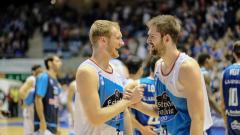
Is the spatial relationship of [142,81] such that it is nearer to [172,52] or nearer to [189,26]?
[172,52]

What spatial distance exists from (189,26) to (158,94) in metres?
16.8

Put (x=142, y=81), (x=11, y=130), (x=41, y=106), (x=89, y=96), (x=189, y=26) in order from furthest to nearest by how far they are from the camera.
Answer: (x=189, y=26) < (x=11, y=130) < (x=41, y=106) < (x=142, y=81) < (x=89, y=96)

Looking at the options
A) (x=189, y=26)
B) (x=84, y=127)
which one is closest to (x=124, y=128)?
(x=84, y=127)

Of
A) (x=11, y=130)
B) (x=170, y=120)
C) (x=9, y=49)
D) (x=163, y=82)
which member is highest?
(x=163, y=82)

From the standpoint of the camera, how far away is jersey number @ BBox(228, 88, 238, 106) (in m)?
6.93

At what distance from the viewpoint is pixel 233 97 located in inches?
274

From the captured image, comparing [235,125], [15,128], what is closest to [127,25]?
[15,128]

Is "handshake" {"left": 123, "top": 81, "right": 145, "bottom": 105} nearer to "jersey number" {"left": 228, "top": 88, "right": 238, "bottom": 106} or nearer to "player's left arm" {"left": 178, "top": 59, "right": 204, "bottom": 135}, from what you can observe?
"player's left arm" {"left": 178, "top": 59, "right": 204, "bottom": 135}

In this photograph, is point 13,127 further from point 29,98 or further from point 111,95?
point 111,95

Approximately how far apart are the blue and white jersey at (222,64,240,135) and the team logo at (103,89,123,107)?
274 centimetres

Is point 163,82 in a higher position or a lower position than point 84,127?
higher

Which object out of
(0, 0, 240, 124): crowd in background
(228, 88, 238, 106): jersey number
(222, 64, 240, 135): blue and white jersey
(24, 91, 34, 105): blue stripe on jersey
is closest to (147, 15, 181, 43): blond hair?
(222, 64, 240, 135): blue and white jersey

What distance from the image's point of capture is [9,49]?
2475cm

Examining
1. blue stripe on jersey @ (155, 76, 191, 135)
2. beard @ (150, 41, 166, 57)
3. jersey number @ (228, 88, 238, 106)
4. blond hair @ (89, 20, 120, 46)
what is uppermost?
blond hair @ (89, 20, 120, 46)
